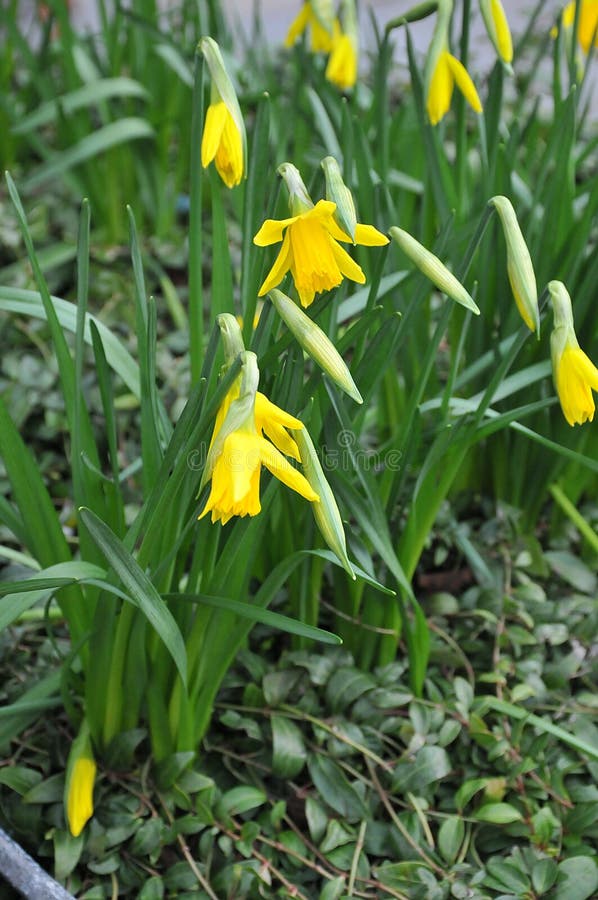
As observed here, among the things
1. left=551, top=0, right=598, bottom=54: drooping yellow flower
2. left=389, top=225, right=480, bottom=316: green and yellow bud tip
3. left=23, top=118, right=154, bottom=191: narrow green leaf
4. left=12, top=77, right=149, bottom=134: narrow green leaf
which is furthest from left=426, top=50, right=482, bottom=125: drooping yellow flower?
left=12, top=77, right=149, bottom=134: narrow green leaf

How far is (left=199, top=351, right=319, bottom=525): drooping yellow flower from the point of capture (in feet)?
3.13

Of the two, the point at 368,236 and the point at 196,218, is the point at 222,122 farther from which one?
the point at 368,236

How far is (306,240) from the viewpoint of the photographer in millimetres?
1082

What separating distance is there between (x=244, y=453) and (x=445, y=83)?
880 millimetres

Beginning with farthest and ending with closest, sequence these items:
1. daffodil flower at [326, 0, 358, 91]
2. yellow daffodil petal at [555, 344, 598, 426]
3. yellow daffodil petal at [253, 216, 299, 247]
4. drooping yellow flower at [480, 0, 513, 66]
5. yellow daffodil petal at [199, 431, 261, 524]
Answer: daffodil flower at [326, 0, 358, 91] → drooping yellow flower at [480, 0, 513, 66] → yellow daffodil petal at [555, 344, 598, 426] → yellow daffodil petal at [253, 216, 299, 247] → yellow daffodil petal at [199, 431, 261, 524]

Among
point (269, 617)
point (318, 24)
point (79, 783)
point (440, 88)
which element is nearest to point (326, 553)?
point (269, 617)

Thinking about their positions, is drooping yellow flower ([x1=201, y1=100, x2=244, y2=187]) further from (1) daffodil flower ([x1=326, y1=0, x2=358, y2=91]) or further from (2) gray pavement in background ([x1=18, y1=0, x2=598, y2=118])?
(2) gray pavement in background ([x1=18, y1=0, x2=598, y2=118])

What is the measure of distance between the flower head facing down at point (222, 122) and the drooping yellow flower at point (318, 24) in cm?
89

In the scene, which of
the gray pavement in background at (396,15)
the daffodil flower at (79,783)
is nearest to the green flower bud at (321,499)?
the daffodil flower at (79,783)

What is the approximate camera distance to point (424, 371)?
1403 millimetres

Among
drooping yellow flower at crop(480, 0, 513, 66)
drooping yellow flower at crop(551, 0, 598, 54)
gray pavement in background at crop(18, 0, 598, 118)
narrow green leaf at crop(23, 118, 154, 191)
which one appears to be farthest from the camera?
gray pavement in background at crop(18, 0, 598, 118)

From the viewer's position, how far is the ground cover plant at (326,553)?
3.84 feet

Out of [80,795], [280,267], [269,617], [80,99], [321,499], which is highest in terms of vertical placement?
[80,99]

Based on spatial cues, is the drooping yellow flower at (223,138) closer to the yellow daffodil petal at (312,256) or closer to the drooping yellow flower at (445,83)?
the yellow daffodil petal at (312,256)
